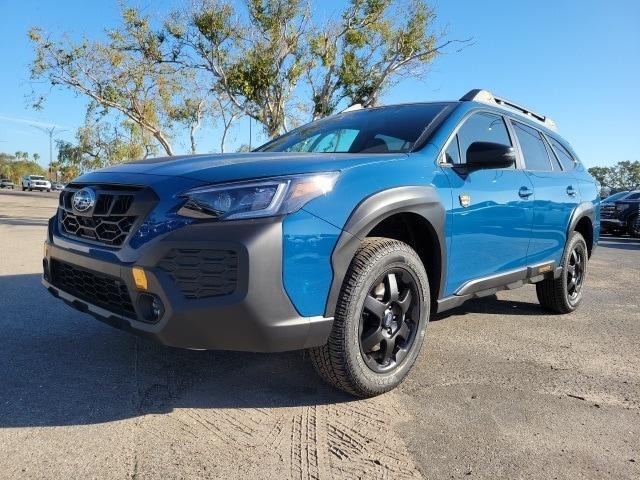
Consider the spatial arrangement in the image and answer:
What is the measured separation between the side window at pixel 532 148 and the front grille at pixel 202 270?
2887mm

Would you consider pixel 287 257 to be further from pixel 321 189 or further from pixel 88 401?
pixel 88 401

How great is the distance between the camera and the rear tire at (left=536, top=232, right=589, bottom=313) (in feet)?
15.6

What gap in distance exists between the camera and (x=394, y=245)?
2730 mm

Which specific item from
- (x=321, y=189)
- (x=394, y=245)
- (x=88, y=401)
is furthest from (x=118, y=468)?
(x=394, y=245)

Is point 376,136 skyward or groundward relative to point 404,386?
skyward

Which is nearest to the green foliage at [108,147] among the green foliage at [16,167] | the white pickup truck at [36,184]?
the white pickup truck at [36,184]

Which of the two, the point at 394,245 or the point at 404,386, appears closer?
the point at 394,245

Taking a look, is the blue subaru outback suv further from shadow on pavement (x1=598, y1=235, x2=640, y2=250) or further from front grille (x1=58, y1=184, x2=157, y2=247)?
shadow on pavement (x1=598, y1=235, x2=640, y2=250)

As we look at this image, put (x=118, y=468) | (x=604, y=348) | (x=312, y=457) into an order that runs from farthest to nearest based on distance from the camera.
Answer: (x=604, y=348) < (x=312, y=457) < (x=118, y=468)

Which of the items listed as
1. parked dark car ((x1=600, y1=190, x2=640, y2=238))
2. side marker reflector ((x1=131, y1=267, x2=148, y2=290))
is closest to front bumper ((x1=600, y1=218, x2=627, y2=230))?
parked dark car ((x1=600, y1=190, x2=640, y2=238))

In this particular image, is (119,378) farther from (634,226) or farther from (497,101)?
(634,226)

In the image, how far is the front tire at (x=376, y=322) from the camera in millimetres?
2486

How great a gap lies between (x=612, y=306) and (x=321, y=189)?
14.8 feet

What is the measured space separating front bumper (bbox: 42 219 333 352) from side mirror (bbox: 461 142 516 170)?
5.06ft
